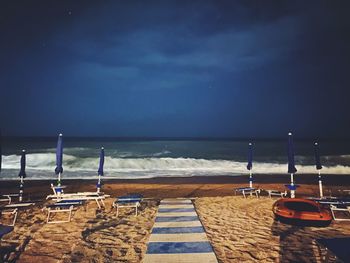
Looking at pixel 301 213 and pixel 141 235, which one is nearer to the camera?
pixel 141 235

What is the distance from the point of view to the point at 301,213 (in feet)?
22.4

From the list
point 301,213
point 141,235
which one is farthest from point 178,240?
point 301,213

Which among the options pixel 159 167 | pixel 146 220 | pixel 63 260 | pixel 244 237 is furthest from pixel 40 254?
pixel 159 167

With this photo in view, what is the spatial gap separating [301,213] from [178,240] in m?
3.64

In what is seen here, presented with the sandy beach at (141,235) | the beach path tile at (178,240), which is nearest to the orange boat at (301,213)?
the sandy beach at (141,235)

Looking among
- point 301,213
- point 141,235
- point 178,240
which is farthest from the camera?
point 301,213

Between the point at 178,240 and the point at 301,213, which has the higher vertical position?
the point at 301,213

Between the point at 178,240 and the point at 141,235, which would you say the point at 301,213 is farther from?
the point at 141,235

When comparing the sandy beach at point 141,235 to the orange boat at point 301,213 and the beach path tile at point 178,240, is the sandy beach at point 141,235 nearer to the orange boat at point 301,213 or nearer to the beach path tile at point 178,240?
the beach path tile at point 178,240

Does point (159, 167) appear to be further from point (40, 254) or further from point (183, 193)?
point (40, 254)

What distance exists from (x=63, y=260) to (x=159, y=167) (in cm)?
2234

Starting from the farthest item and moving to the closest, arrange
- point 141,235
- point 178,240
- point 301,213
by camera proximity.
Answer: point 301,213 < point 141,235 < point 178,240

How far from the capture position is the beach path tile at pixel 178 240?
16.3ft

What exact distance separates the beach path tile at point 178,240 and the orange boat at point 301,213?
246 cm
